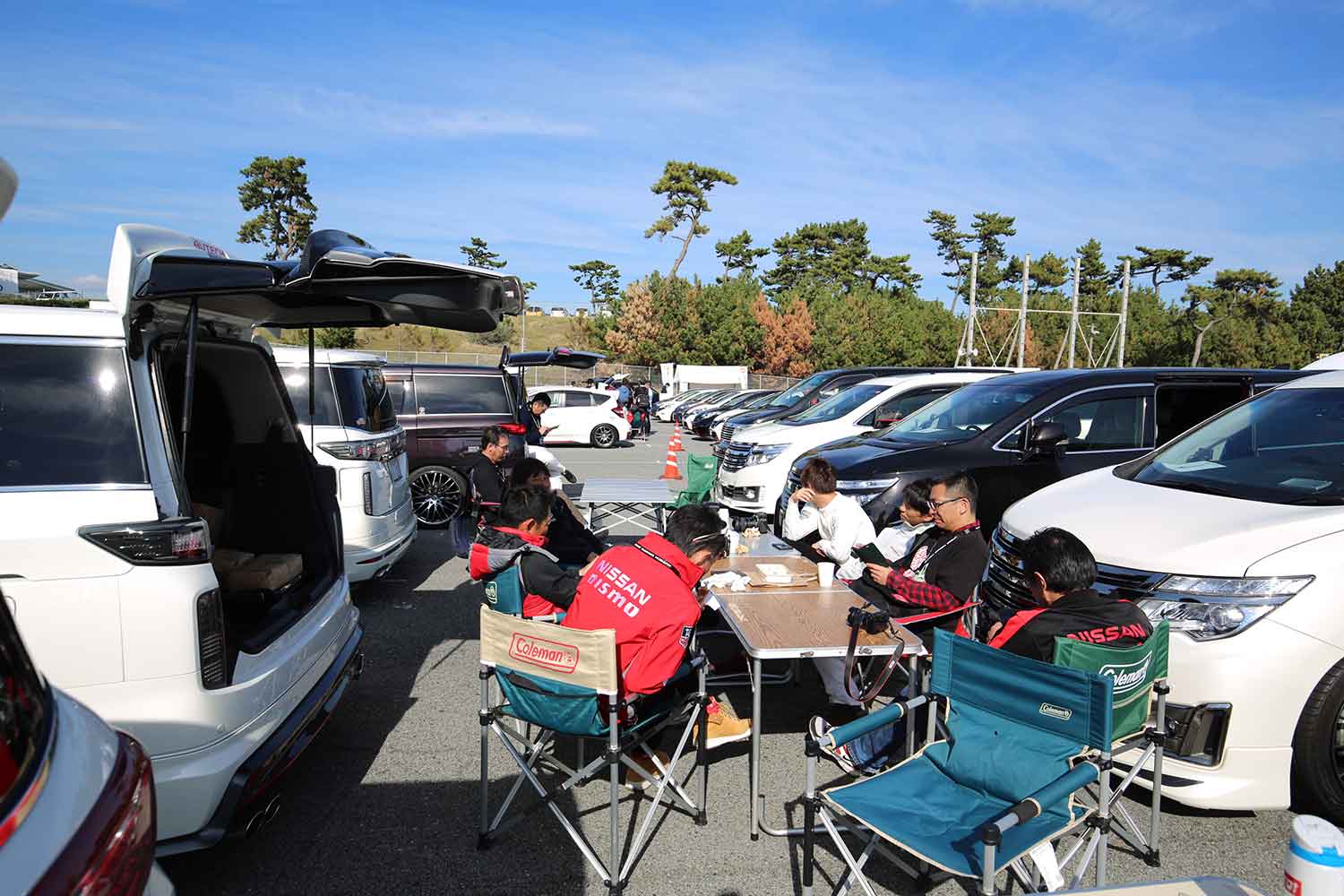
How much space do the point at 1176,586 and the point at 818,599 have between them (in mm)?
1585

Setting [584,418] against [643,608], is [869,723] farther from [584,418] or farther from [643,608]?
[584,418]

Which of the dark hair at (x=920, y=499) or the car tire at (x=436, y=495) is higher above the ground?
the dark hair at (x=920, y=499)

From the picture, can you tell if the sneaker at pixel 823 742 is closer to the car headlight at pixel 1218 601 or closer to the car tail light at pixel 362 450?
the car headlight at pixel 1218 601

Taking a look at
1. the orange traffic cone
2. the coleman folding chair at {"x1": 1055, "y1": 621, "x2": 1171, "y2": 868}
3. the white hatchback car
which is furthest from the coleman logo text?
the white hatchback car

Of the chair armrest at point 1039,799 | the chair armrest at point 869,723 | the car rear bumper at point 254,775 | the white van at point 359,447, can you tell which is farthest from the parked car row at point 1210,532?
the white van at point 359,447

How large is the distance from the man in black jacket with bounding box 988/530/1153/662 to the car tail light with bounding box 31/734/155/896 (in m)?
2.78

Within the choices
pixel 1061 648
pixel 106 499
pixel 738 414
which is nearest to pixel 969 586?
pixel 1061 648

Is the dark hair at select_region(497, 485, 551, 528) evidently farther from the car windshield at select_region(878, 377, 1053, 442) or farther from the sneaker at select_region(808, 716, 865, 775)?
the car windshield at select_region(878, 377, 1053, 442)

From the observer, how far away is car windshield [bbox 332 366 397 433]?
6676mm

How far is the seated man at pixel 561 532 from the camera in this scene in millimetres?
5816

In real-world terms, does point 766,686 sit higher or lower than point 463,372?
lower

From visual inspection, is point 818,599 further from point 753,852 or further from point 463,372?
point 463,372

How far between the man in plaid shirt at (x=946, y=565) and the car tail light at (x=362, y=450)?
3898 millimetres

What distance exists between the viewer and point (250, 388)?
13.9 feet
